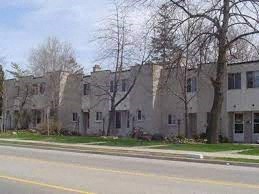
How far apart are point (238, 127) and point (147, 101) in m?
10.6

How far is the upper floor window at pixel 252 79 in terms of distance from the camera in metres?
44.6

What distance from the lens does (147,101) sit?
53.9 m

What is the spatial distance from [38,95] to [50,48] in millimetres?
7189

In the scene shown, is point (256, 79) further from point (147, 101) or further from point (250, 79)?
point (147, 101)

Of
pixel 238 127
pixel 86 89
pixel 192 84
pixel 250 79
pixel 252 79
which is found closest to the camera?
pixel 252 79

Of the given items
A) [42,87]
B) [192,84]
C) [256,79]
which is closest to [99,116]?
[42,87]

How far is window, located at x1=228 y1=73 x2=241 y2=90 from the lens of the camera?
46094 mm

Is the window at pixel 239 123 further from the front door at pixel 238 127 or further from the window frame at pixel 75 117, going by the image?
the window frame at pixel 75 117

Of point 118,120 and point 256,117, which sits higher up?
point 256,117

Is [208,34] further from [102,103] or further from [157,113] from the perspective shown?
[102,103]

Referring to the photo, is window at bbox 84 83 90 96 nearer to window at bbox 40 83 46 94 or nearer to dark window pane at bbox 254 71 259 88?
window at bbox 40 83 46 94

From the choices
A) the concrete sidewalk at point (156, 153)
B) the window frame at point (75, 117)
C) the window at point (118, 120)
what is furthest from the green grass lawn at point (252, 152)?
the window frame at point (75, 117)

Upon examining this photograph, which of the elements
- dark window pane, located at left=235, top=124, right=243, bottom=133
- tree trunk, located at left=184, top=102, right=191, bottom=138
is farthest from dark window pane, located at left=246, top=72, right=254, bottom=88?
tree trunk, located at left=184, top=102, right=191, bottom=138

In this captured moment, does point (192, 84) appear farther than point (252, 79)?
Yes
